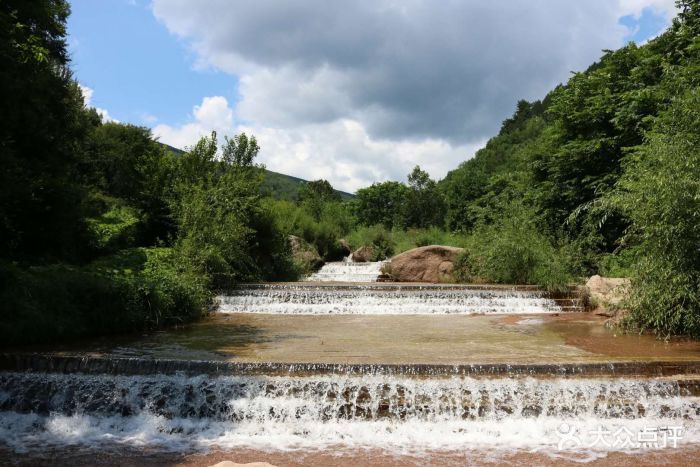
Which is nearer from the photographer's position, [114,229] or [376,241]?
[114,229]

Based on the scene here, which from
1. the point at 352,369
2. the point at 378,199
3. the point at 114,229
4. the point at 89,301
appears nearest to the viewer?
the point at 352,369

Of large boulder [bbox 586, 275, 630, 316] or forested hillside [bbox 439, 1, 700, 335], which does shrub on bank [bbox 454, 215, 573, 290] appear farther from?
large boulder [bbox 586, 275, 630, 316]

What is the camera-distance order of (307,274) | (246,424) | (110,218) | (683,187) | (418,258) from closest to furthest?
(246,424)
(683,187)
(110,218)
(418,258)
(307,274)

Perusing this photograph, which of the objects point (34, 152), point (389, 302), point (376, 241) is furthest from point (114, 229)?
point (376, 241)

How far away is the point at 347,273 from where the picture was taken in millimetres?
22875

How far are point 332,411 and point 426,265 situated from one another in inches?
542

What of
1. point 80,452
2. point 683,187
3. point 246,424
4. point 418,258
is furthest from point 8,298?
point 418,258

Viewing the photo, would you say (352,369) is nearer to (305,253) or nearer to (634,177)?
(634,177)

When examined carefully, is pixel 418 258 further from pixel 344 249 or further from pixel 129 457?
pixel 129 457

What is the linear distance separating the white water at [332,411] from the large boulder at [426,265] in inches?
494

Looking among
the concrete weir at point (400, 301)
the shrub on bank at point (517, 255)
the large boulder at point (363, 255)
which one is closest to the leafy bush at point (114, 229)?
A: the concrete weir at point (400, 301)

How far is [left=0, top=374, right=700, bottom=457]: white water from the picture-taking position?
5.66m

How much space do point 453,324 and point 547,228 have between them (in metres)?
8.56

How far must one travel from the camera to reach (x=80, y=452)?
17.3ft
